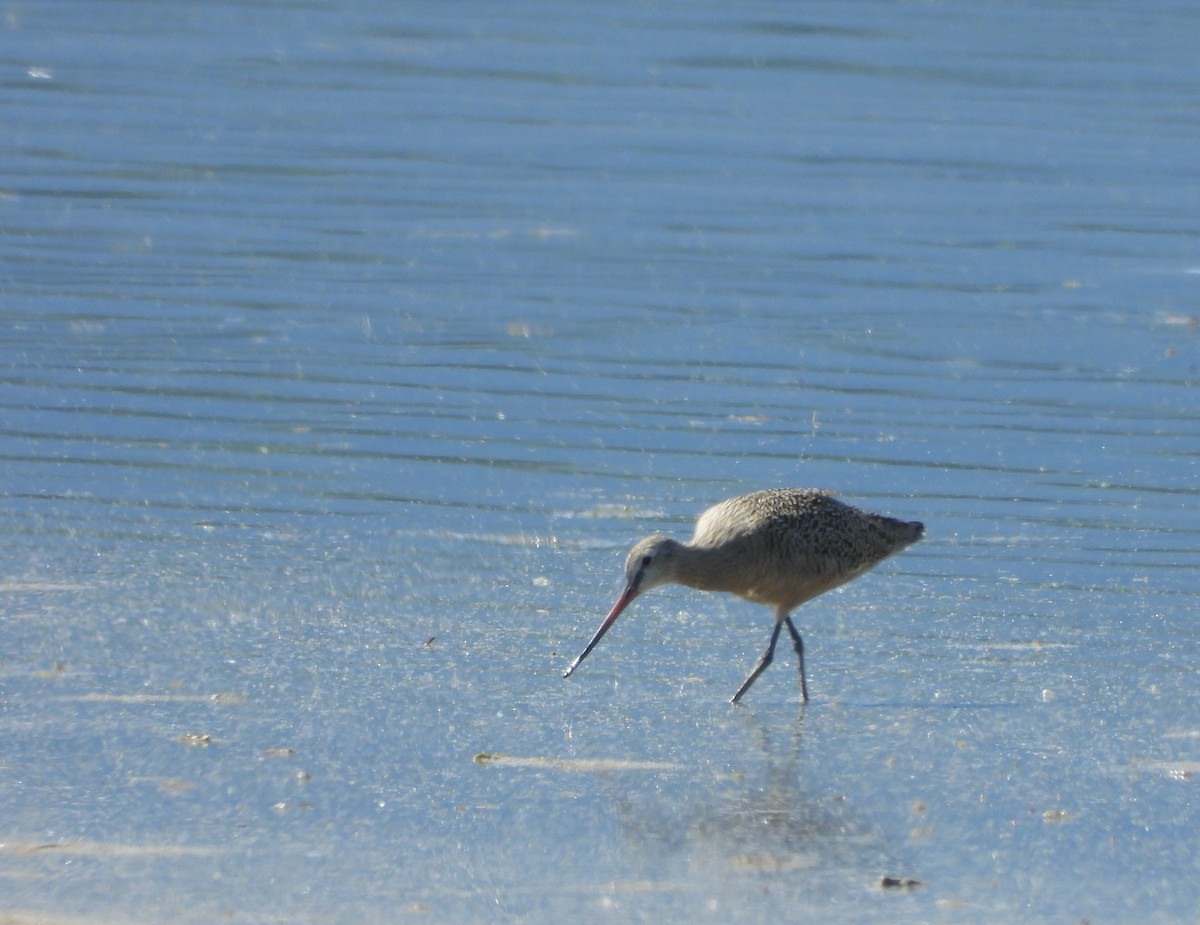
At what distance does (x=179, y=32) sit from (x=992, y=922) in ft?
37.8

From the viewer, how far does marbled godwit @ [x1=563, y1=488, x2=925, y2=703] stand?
6.11 metres

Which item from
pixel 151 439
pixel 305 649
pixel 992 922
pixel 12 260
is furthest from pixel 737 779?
pixel 12 260

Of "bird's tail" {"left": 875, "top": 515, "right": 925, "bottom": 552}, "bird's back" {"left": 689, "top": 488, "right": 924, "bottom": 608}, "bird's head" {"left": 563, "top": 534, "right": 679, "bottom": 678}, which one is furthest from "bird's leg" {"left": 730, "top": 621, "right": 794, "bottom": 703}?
"bird's tail" {"left": 875, "top": 515, "right": 925, "bottom": 552}

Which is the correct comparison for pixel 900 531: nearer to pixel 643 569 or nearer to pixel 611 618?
pixel 643 569

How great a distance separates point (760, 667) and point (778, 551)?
0.42 metres

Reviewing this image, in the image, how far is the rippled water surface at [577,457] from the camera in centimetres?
481

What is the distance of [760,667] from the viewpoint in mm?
5852

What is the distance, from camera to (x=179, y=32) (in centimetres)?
1466

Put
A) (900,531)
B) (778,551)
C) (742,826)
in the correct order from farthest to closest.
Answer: (900,531)
(778,551)
(742,826)

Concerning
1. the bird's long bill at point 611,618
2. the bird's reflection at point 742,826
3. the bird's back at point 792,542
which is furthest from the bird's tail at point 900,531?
the bird's reflection at point 742,826

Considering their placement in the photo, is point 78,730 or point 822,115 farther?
point 822,115

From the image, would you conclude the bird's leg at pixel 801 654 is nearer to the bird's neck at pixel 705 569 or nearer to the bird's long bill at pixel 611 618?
the bird's neck at pixel 705 569

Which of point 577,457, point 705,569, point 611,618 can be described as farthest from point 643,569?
point 577,457

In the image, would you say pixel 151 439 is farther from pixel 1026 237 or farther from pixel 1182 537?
pixel 1026 237
